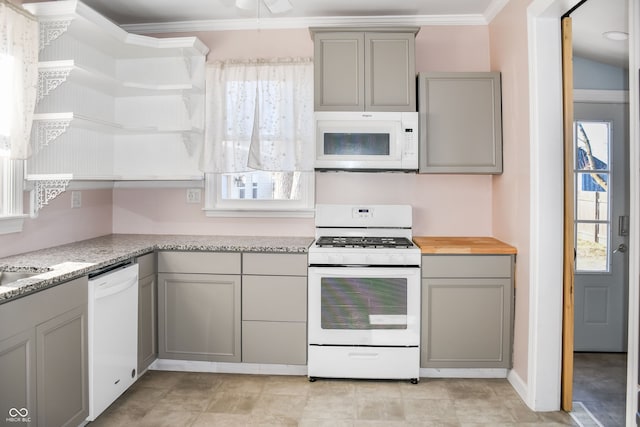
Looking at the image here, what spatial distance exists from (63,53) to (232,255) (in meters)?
1.56

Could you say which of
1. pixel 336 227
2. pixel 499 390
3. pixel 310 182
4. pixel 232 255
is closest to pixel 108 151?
pixel 232 255

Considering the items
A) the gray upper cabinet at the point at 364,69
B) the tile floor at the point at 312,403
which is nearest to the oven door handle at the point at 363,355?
the tile floor at the point at 312,403

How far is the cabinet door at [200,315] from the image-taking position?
279cm

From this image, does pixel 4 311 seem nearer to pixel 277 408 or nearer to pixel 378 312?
pixel 277 408

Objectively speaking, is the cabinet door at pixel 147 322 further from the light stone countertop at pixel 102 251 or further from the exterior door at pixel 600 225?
the exterior door at pixel 600 225

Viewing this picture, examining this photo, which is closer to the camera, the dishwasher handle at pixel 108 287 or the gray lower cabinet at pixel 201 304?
the dishwasher handle at pixel 108 287

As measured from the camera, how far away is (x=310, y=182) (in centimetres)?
328

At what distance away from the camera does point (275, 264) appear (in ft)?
9.09

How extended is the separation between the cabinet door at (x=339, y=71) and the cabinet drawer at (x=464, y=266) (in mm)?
1136

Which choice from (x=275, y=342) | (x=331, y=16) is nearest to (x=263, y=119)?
(x=331, y=16)

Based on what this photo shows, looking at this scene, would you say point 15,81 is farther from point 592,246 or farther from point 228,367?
point 592,246

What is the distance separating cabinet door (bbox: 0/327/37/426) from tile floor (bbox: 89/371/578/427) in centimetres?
64

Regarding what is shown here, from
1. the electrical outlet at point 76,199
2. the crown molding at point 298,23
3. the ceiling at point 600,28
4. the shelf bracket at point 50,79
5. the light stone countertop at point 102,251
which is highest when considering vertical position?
the crown molding at point 298,23

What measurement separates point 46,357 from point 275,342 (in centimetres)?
133
